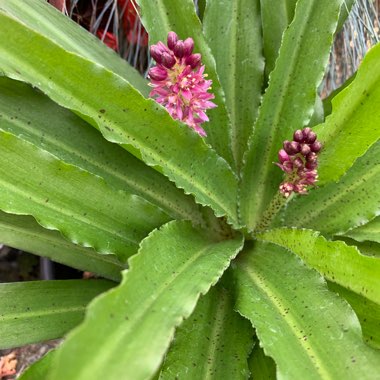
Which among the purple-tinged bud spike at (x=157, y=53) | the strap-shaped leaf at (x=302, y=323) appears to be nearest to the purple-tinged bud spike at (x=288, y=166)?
the strap-shaped leaf at (x=302, y=323)

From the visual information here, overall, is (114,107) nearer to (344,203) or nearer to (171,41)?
A: (171,41)

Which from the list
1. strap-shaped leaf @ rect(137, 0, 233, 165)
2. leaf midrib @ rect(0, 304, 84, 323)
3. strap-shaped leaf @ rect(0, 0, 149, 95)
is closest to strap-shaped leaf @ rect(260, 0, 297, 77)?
strap-shaped leaf @ rect(137, 0, 233, 165)

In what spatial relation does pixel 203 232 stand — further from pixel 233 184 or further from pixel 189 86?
pixel 189 86

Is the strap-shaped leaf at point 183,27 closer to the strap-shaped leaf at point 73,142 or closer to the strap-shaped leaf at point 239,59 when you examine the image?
the strap-shaped leaf at point 239,59

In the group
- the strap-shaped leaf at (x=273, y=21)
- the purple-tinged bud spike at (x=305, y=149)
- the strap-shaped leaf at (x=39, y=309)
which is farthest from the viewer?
the strap-shaped leaf at (x=273, y=21)

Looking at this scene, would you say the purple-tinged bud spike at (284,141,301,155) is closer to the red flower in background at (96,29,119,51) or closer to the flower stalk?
the flower stalk

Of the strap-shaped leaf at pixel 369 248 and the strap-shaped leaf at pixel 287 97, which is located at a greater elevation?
the strap-shaped leaf at pixel 287 97
